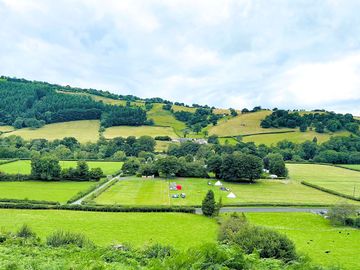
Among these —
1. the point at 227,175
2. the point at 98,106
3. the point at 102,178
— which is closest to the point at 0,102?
the point at 98,106

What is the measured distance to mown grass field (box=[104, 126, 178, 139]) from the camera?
14632 centimetres

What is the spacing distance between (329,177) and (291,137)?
193 ft

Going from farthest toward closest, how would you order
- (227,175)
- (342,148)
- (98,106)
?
(98,106), (342,148), (227,175)

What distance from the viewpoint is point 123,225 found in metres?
41.2

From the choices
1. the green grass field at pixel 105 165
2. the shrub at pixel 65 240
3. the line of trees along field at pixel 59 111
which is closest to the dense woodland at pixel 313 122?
the line of trees along field at pixel 59 111

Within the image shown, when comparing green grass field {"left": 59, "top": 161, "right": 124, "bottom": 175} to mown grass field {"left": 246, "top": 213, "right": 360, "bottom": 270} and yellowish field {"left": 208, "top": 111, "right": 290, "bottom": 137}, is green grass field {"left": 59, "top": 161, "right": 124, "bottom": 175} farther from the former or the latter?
yellowish field {"left": 208, "top": 111, "right": 290, "bottom": 137}

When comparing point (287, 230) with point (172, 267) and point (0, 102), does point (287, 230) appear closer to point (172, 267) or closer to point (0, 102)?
point (172, 267)

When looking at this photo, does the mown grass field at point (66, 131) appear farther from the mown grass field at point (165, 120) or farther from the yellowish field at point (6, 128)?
the mown grass field at point (165, 120)

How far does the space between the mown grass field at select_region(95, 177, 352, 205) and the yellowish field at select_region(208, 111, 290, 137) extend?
74727 millimetres

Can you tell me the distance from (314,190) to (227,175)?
62.9 feet

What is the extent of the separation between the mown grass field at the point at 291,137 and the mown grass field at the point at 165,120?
127 feet

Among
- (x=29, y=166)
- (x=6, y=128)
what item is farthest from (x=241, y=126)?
(x=6, y=128)

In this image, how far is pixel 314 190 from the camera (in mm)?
70250

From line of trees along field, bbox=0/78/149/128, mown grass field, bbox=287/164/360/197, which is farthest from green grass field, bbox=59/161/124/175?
line of trees along field, bbox=0/78/149/128
